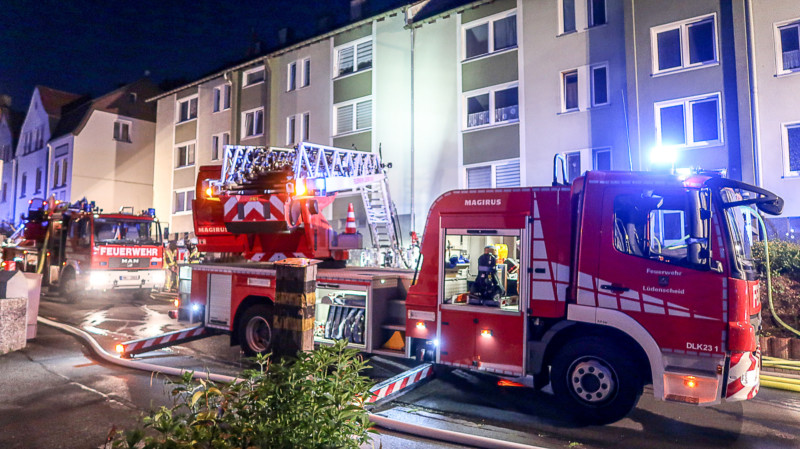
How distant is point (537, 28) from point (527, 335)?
533 inches

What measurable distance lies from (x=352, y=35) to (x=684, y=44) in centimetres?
1243

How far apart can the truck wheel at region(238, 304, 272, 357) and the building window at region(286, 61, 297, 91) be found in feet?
57.0

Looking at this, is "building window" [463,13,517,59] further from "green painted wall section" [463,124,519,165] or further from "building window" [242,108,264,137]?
"building window" [242,108,264,137]

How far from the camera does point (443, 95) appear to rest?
18.4 metres

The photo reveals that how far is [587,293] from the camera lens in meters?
5.48

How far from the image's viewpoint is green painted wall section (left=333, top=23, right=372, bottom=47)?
67.8 feet

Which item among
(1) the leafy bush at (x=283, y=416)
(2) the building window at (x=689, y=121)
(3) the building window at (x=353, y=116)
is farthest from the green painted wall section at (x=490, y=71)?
(1) the leafy bush at (x=283, y=416)

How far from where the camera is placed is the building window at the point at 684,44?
45.8 feet

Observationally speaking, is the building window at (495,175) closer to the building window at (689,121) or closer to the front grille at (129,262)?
the building window at (689,121)

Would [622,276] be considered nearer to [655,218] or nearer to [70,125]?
[655,218]

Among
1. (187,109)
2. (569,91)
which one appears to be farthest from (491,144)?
(187,109)

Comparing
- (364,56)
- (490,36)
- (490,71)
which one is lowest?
(490,71)

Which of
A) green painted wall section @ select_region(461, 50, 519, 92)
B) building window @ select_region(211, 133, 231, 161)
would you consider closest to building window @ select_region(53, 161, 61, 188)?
building window @ select_region(211, 133, 231, 161)

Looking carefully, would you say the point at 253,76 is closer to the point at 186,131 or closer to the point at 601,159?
the point at 186,131
